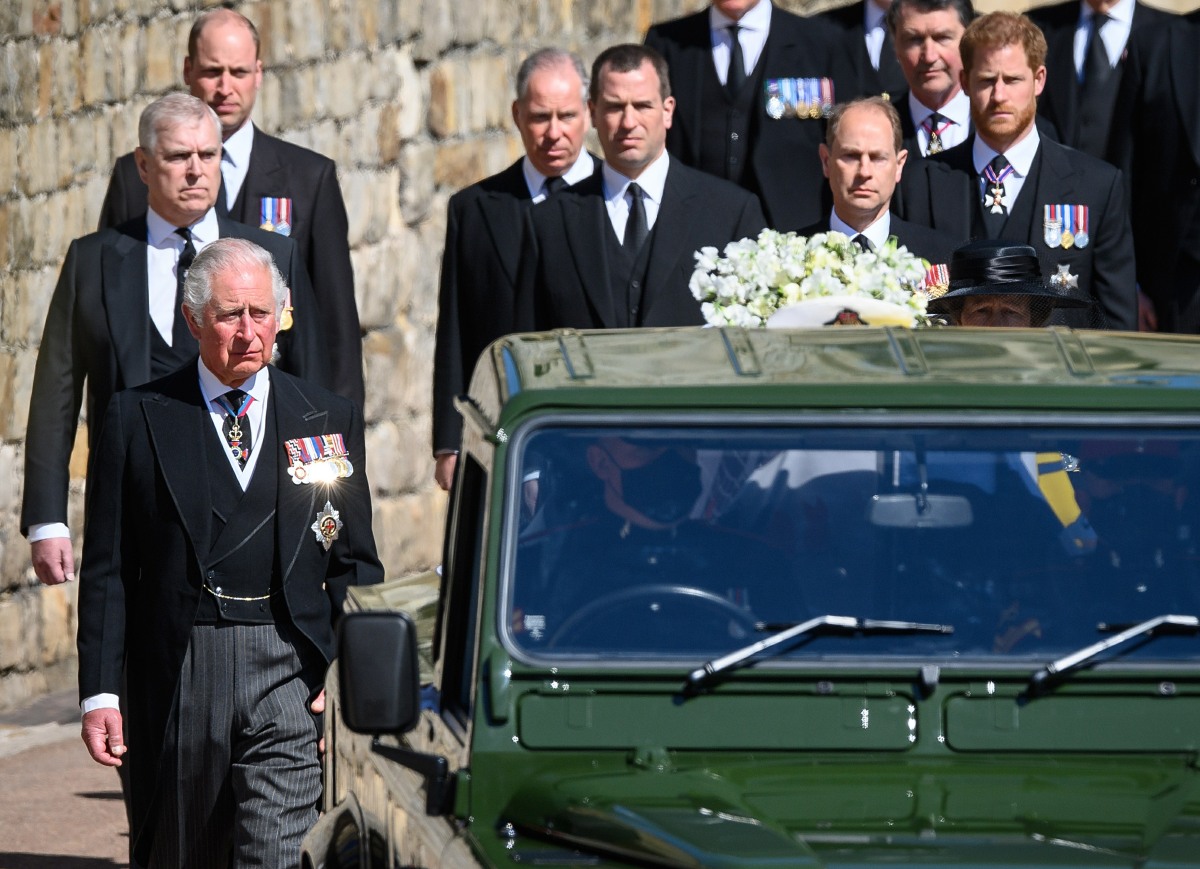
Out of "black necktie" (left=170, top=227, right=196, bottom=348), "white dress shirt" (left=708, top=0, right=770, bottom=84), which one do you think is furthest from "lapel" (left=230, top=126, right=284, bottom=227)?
"white dress shirt" (left=708, top=0, right=770, bottom=84)

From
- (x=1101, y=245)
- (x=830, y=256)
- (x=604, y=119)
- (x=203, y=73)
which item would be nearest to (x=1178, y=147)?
(x=1101, y=245)

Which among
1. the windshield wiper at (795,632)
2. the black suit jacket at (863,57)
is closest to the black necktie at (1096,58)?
the black suit jacket at (863,57)

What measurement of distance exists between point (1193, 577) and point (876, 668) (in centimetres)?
63

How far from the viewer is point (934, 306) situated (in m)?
7.04

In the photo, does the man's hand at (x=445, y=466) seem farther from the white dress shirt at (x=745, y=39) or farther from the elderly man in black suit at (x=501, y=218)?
Result: the white dress shirt at (x=745, y=39)

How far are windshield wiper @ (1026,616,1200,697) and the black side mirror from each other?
3.57 ft

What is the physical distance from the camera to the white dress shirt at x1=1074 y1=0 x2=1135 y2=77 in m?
9.50

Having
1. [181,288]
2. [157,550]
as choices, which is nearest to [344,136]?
[181,288]

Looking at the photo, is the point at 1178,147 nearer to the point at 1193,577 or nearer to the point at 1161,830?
the point at 1193,577

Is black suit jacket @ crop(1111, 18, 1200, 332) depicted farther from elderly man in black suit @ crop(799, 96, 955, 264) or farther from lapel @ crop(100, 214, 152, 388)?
lapel @ crop(100, 214, 152, 388)

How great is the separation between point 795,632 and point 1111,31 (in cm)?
595

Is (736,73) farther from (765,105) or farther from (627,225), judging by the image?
(627,225)

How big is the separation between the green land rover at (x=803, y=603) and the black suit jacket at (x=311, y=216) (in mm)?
4487

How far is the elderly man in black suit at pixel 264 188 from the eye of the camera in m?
8.95
